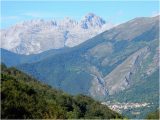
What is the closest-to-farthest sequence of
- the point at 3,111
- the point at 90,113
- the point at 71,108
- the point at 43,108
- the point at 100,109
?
the point at 3,111, the point at 43,108, the point at 71,108, the point at 90,113, the point at 100,109

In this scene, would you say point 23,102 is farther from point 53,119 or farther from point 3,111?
point 53,119

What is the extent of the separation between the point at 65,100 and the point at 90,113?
7.81 meters

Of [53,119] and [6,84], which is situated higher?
[6,84]

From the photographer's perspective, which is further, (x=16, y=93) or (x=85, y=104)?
(x=85, y=104)

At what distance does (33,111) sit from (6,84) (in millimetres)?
3629

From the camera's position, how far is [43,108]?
48906mm

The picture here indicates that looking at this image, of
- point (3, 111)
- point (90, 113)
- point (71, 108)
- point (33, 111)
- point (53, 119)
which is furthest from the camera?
point (90, 113)

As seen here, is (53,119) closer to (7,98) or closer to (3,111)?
(3,111)

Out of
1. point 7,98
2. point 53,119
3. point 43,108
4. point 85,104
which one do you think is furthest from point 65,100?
point 53,119

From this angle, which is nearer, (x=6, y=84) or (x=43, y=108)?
(x=6, y=84)

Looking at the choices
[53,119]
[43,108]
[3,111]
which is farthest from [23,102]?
[53,119]

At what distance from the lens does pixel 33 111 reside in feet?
144

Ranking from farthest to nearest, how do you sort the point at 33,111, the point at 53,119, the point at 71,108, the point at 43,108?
the point at 71,108
the point at 43,108
the point at 33,111
the point at 53,119

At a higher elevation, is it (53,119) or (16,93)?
(16,93)
